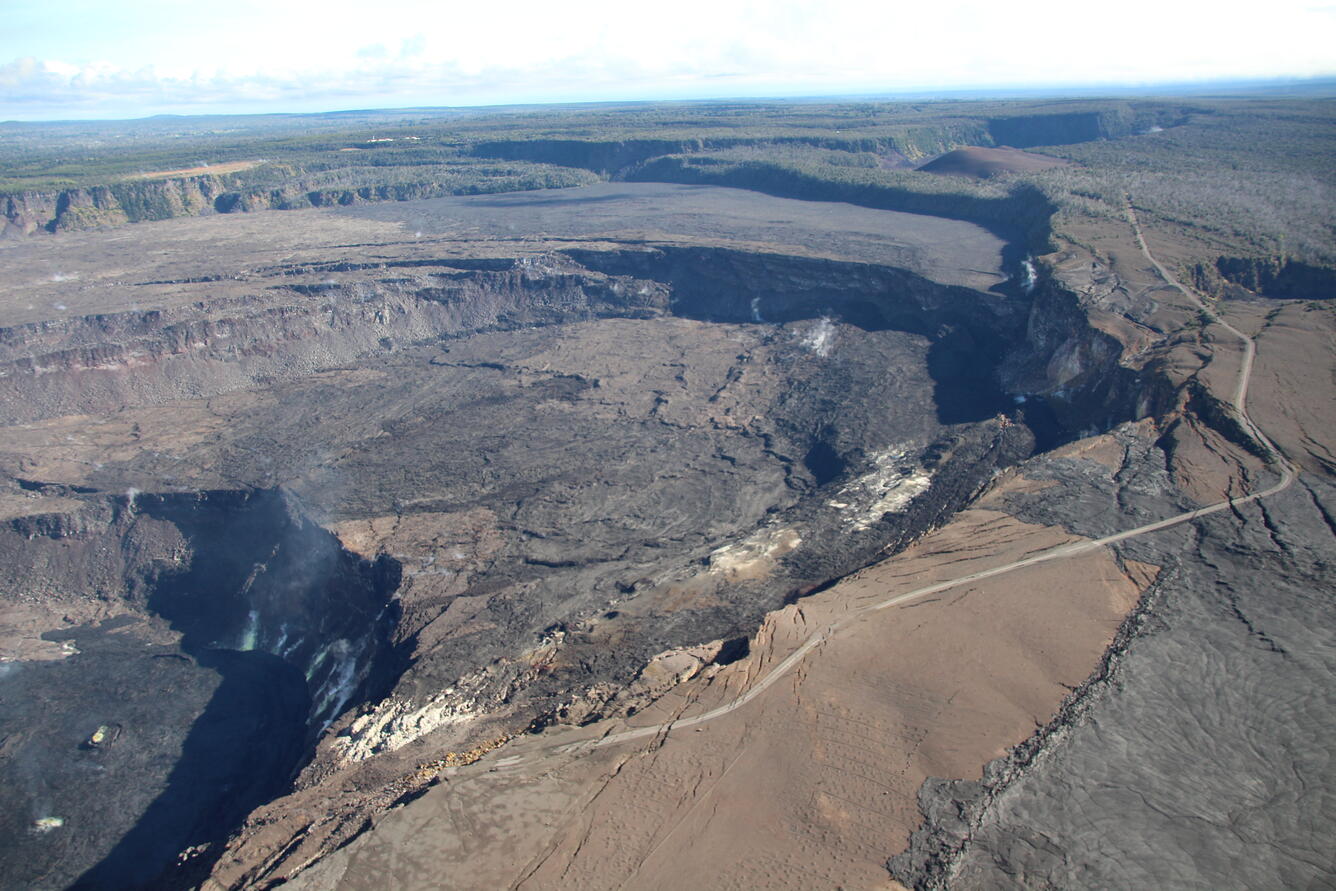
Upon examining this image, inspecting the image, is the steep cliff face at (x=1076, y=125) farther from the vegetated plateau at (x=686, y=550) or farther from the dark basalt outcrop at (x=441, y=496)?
the dark basalt outcrop at (x=441, y=496)

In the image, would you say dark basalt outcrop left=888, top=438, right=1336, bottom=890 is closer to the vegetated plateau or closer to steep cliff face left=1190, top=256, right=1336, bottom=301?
the vegetated plateau

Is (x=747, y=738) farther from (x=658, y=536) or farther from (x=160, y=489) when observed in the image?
(x=160, y=489)

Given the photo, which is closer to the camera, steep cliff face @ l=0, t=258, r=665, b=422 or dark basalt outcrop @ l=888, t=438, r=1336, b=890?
dark basalt outcrop @ l=888, t=438, r=1336, b=890

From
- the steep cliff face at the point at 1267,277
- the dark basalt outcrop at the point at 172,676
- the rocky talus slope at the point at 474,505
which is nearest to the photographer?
the rocky talus slope at the point at 474,505

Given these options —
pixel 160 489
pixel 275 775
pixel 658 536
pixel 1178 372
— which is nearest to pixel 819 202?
pixel 1178 372

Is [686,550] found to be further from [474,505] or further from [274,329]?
[274,329]

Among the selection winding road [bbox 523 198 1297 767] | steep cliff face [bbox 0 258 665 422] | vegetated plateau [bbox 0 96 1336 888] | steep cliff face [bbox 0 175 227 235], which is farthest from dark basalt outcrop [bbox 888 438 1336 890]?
steep cliff face [bbox 0 175 227 235]

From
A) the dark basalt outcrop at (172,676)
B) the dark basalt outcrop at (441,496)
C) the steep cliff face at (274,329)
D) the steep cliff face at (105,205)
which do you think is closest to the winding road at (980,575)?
the dark basalt outcrop at (441,496)

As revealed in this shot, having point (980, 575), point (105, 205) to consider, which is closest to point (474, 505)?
point (980, 575)
